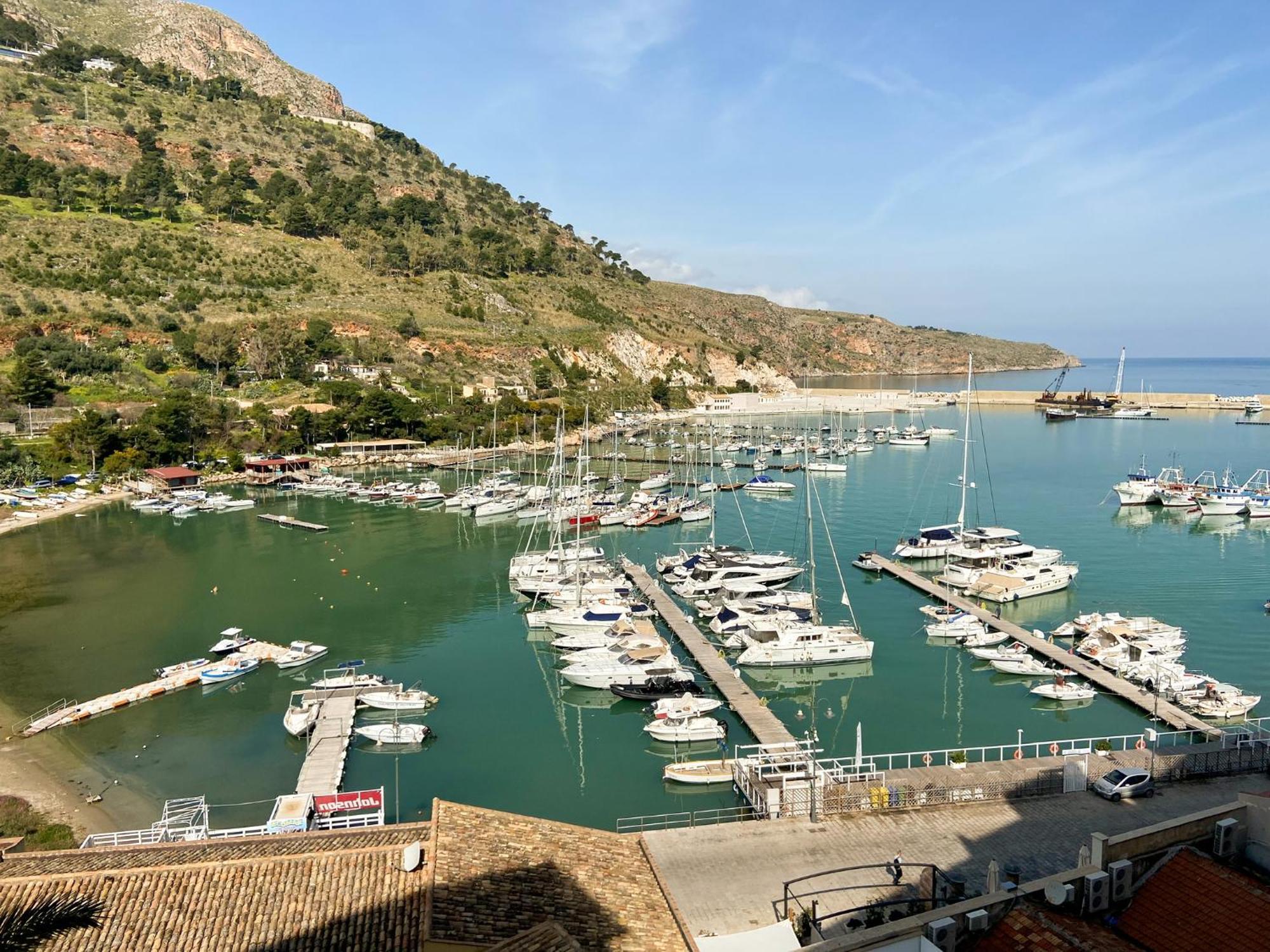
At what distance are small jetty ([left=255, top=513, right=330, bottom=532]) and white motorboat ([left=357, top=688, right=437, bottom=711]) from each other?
28.5 m

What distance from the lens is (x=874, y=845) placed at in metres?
15.8

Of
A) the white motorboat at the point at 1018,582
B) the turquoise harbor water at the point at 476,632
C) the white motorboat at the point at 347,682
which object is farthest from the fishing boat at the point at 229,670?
the white motorboat at the point at 1018,582

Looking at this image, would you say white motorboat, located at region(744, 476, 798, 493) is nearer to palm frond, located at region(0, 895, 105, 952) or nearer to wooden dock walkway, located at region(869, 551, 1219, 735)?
wooden dock walkway, located at region(869, 551, 1219, 735)

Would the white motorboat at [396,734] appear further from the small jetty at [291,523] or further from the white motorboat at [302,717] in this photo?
the small jetty at [291,523]

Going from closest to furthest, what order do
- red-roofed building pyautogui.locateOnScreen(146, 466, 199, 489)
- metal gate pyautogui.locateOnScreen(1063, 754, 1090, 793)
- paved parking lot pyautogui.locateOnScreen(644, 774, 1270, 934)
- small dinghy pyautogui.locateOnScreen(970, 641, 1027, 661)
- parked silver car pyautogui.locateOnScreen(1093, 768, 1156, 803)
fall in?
paved parking lot pyautogui.locateOnScreen(644, 774, 1270, 934) → parked silver car pyautogui.locateOnScreen(1093, 768, 1156, 803) → metal gate pyautogui.locateOnScreen(1063, 754, 1090, 793) → small dinghy pyautogui.locateOnScreen(970, 641, 1027, 661) → red-roofed building pyautogui.locateOnScreen(146, 466, 199, 489)

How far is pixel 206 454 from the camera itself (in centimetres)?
7181

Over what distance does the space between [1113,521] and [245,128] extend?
149 m

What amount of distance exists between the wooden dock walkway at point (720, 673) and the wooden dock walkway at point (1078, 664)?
11.2 m

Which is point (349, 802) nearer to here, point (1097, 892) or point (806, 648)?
point (1097, 892)

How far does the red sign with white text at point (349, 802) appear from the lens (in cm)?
1948

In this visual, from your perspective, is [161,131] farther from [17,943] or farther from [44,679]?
[17,943]

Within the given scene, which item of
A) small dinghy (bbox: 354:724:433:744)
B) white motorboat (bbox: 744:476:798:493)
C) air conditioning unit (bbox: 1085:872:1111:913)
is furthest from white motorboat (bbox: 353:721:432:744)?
white motorboat (bbox: 744:476:798:493)

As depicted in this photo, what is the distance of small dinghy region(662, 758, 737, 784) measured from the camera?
70.3ft

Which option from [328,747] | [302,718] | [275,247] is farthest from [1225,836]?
[275,247]
